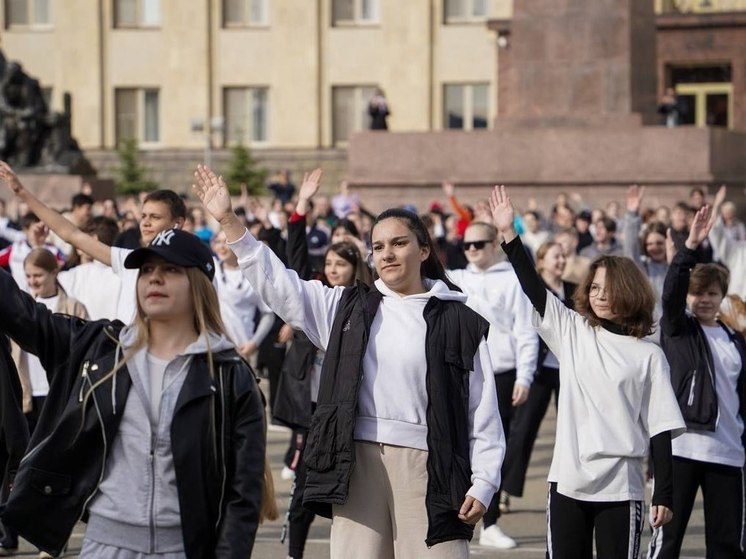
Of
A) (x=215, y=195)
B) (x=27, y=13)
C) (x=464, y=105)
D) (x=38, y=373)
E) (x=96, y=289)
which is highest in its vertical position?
(x=27, y=13)

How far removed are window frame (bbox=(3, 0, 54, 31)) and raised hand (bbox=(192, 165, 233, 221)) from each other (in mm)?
50416

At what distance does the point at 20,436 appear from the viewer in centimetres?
654

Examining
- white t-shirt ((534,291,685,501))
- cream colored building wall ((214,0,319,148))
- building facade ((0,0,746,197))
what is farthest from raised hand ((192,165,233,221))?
cream colored building wall ((214,0,319,148))

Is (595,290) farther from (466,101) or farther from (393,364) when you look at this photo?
(466,101)

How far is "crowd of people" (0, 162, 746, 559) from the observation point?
4.74 metres

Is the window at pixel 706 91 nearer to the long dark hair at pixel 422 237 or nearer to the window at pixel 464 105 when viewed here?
the window at pixel 464 105

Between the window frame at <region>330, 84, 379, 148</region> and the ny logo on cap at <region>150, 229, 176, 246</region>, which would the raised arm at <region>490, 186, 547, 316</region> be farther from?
the window frame at <region>330, 84, 379, 148</region>

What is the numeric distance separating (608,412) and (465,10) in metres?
47.3

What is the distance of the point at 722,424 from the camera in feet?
26.1

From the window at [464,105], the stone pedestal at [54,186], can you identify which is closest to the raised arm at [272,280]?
the stone pedestal at [54,186]

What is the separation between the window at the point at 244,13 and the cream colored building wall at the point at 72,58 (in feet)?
13.9

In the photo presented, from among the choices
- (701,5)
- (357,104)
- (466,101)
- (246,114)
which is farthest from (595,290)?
(246,114)

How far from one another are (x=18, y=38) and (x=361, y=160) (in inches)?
1287

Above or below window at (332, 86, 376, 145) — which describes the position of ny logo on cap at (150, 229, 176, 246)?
below
